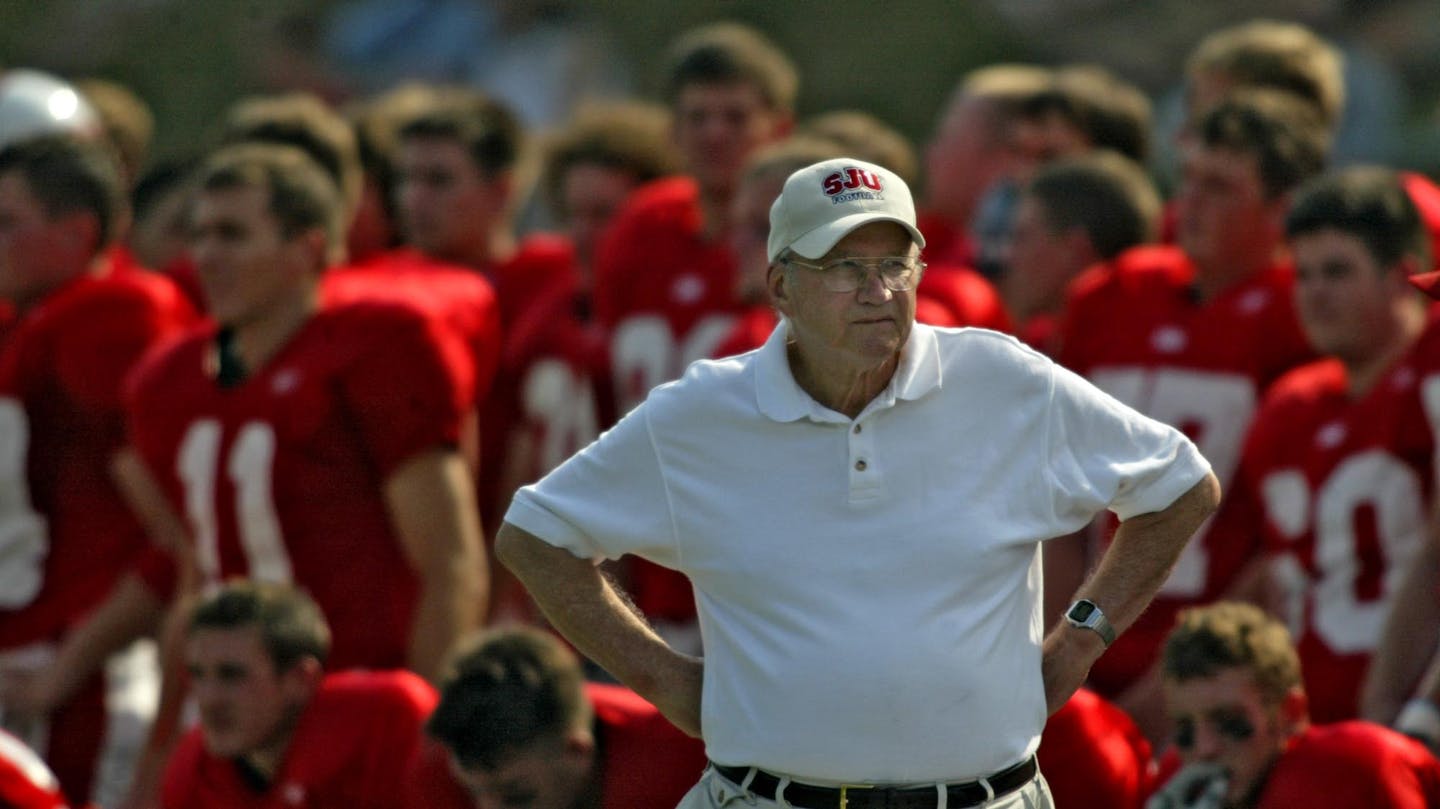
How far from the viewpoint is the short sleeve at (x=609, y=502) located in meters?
3.93

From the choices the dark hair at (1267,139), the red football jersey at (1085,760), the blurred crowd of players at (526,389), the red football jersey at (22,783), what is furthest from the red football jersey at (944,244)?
the red football jersey at (22,783)

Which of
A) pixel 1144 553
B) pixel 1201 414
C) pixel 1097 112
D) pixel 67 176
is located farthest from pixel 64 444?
pixel 1144 553

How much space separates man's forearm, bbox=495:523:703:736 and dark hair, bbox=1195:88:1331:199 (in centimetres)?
269

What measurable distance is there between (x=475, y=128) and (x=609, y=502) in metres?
3.68

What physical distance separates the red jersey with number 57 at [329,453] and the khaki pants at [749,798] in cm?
225

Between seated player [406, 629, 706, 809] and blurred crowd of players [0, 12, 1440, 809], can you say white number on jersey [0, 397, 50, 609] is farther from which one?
seated player [406, 629, 706, 809]

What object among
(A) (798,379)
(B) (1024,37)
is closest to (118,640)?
(A) (798,379)

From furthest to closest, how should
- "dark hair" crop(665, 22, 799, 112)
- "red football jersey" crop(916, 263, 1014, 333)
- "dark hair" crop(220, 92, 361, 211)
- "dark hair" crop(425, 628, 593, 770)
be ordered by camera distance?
"dark hair" crop(665, 22, 799, 112)
"dark hair" crop(220, 92, 361, 211)
"red football jersey" crop(916, 263, 1014, 333)
"dark hair" crop(425, 628, 593, 770)

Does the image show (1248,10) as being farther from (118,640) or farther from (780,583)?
(780,583)

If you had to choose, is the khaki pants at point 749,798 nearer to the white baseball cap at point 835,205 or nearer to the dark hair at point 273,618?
the white baseball cap at point 835,205

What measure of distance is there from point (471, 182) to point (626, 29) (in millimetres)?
4760

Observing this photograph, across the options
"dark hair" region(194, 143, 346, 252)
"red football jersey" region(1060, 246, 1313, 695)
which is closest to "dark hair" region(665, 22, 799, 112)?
"dark hair" region(194, 143, 346, 252)

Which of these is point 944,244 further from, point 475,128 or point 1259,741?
point 1259,741

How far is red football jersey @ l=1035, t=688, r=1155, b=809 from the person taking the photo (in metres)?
4.75
